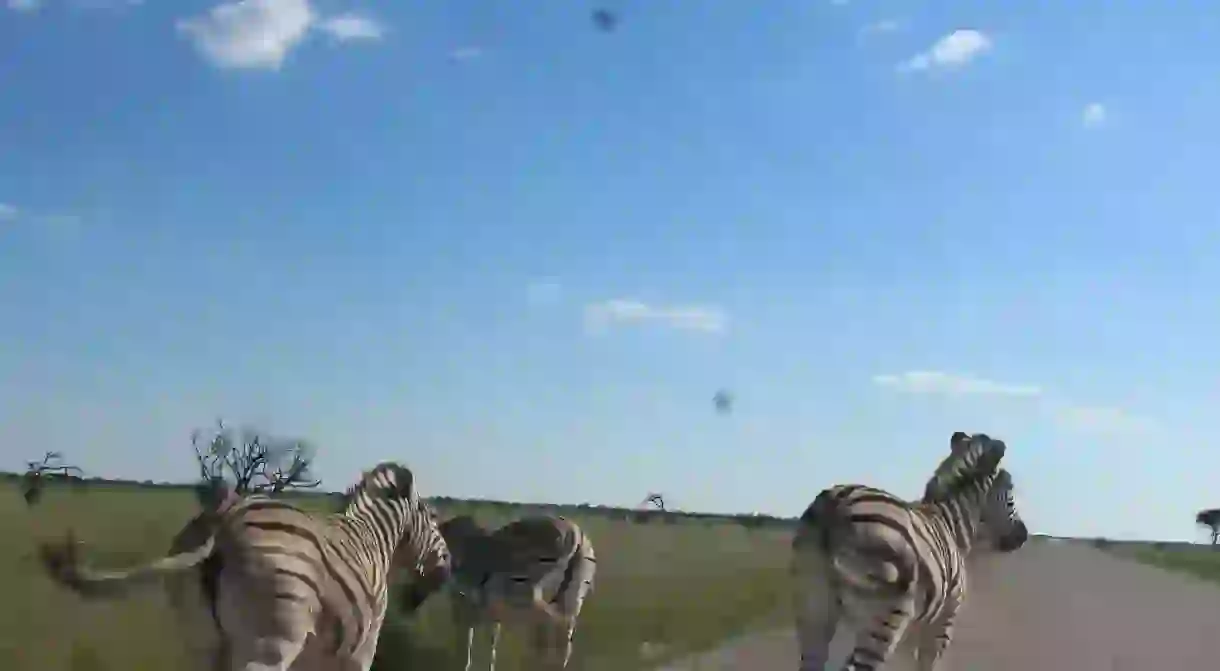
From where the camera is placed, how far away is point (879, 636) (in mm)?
8672

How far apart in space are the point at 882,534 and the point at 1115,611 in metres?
17.7

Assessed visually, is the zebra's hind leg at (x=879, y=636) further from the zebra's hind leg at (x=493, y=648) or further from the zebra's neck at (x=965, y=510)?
the zebra's hind leg at (x=493, y=648)

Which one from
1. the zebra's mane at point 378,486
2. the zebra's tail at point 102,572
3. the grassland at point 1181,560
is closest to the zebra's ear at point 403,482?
the zebra's mane at point 378,486

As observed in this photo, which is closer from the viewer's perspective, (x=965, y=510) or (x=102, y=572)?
(x=102, y=572)

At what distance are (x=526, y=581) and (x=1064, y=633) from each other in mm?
10173

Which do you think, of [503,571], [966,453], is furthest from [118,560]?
[966,453]

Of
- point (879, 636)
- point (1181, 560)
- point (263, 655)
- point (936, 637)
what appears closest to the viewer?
point (263, 655)

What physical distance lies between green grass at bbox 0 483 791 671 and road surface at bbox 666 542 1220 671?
149 centimetres

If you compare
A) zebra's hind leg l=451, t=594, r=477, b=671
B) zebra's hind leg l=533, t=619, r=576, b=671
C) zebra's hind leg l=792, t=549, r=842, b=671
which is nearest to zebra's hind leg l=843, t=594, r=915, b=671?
zebra's hind leg l=792, t=549, r=842, b=671

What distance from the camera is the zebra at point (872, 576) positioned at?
868cm

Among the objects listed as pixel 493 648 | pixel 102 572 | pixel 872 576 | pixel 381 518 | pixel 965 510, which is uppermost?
pixel 965 510

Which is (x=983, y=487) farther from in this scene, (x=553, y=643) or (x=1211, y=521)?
(x=1211, y=521)

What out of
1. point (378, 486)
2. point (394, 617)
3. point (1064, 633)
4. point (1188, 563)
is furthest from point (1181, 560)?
point (378, 486)

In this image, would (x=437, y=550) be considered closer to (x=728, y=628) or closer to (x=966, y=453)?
(x=966, y=453)
